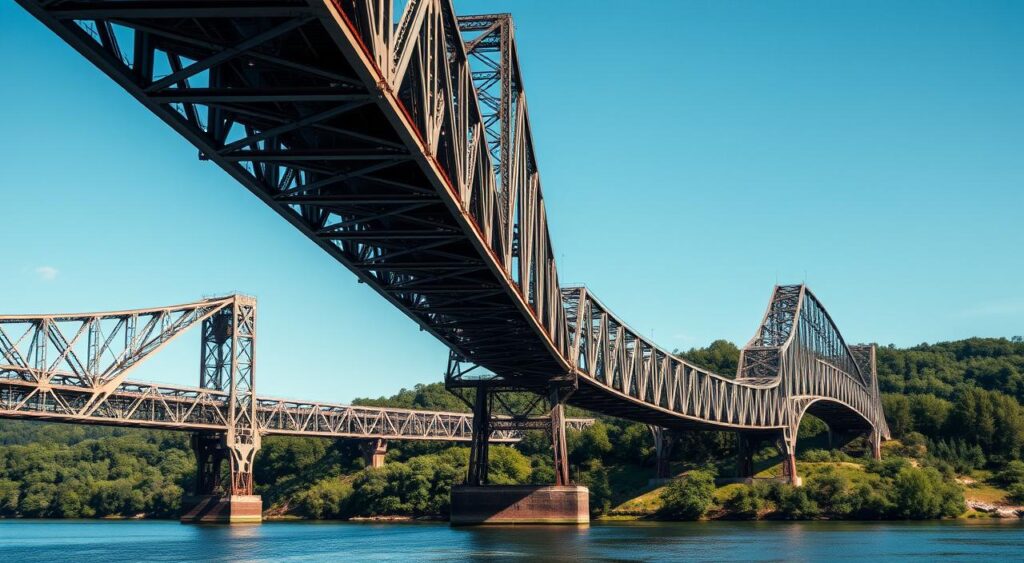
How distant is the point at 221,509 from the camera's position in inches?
5138

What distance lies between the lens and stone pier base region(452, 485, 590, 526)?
288 ft

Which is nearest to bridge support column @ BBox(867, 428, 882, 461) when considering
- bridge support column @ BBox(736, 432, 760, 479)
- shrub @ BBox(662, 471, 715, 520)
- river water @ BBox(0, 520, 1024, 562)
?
bridge support column @ BBox(736, 432, 760, 479)

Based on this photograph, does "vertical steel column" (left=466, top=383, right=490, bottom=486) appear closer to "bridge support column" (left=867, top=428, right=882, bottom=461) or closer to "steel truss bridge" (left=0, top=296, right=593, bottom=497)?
"steel truss bridge" (left=0, top=296, right=593, bottom=497)

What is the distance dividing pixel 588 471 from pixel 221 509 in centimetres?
4776

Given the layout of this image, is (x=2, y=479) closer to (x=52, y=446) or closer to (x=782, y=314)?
(x=52, y=446)

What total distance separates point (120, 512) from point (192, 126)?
145 m

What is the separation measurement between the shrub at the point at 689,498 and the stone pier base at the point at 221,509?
49.7 meters

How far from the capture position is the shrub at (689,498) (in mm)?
117750

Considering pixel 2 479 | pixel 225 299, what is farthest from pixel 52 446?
pixel 225 299

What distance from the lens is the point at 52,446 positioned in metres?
192

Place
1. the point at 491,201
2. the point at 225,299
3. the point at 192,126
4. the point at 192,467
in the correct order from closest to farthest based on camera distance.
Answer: the point at 192,126 → the point at 491,201 → the point at 225,299 → the point at 192,467

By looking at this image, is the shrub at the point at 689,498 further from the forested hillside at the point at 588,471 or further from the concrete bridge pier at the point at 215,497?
the concrete bridge pier at the point at 215,497

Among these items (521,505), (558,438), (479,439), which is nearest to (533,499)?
(521,505)

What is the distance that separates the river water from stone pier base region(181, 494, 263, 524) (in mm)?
27565
